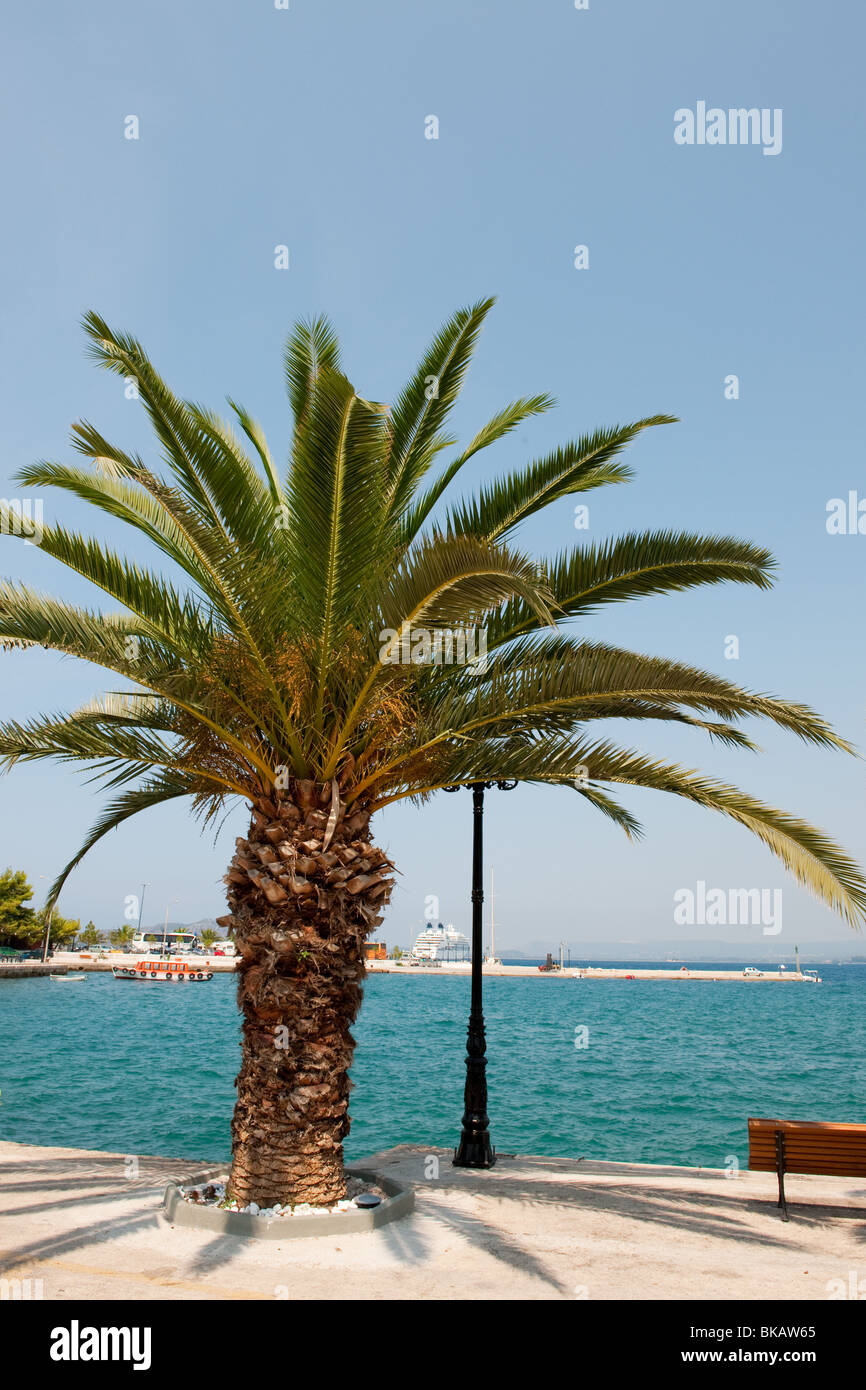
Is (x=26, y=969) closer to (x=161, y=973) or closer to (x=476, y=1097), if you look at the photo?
(x=161, y=973)

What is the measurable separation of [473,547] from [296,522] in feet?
5.68

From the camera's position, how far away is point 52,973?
311ft

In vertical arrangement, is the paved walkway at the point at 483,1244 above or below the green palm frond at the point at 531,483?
below

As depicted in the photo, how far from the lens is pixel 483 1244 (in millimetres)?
7258

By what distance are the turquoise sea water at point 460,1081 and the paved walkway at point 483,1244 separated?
Result: 8.34 metres

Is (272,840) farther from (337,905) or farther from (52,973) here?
(52,973)

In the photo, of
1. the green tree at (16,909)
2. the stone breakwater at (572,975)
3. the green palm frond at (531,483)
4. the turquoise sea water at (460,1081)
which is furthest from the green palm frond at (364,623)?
the stone breakwater at (572,975)

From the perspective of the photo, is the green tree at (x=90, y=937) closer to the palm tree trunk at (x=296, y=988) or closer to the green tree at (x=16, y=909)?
the green tree at (x=16, y=909)

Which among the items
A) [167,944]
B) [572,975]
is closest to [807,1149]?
[167,944]

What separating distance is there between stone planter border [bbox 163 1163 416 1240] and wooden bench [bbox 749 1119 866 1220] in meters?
3.40

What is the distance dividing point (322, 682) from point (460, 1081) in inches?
999

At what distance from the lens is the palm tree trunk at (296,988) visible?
25.6 feet

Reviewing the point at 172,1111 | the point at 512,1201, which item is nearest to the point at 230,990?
the point at 172,1111

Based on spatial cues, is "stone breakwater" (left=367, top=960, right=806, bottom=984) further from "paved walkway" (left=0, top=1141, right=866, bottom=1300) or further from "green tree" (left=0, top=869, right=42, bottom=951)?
"paved walkway" (left=0, top=1141, right=866, bottom=1300)
